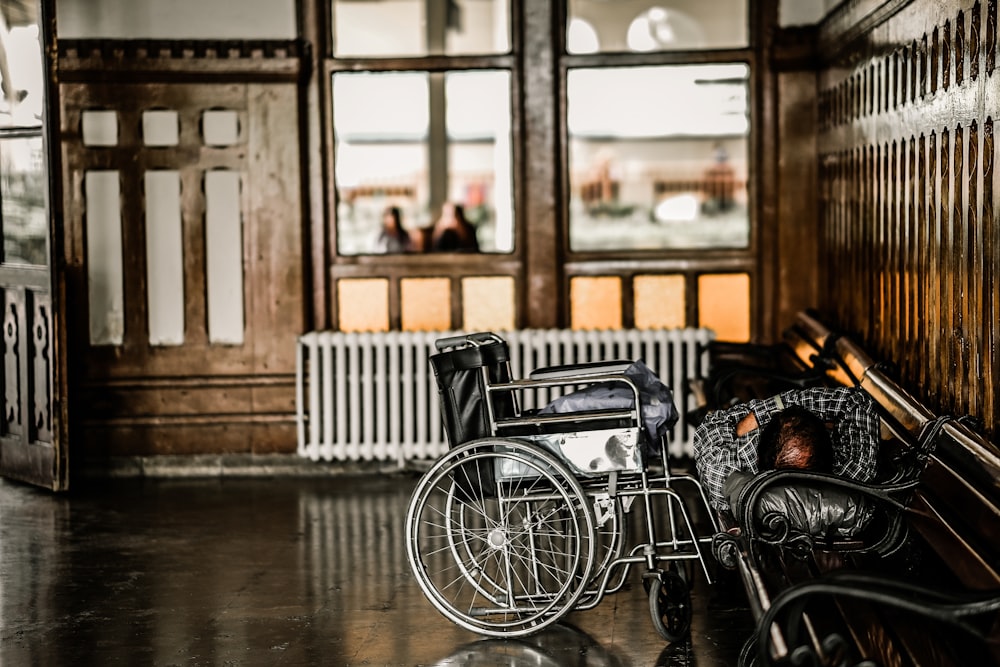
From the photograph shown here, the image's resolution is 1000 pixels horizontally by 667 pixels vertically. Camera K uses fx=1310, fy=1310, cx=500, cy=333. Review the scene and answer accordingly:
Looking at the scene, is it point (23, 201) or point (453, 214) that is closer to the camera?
point (23, 201)

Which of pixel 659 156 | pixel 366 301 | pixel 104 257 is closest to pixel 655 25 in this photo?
pixel 659 156

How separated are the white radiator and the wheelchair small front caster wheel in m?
3.03

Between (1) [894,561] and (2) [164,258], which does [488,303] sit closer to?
(2) [164,258]

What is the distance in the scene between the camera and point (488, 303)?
309 inches

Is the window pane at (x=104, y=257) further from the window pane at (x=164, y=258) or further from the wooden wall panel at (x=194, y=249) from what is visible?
the window pane at (x=164, y=258)

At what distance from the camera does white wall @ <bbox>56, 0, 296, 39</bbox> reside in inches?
300

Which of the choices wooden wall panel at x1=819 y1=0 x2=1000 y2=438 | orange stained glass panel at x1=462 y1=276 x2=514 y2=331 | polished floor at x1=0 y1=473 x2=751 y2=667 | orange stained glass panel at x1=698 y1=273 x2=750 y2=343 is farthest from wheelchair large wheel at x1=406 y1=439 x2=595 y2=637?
orange stained glass panel at x1=698 y1=273 x2=750 y2=343

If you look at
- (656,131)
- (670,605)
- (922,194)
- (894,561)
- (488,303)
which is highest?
(656,131)

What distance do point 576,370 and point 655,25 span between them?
3662 millimetres

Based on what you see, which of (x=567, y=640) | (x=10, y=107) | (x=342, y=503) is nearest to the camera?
(x=567, y=640)

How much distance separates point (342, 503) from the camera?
273 inches

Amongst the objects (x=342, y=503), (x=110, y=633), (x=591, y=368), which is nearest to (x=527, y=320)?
(x=342, y=503)

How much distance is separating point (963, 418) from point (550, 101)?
4.26 metres

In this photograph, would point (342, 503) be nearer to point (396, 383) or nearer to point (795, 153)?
point (396, 383)
